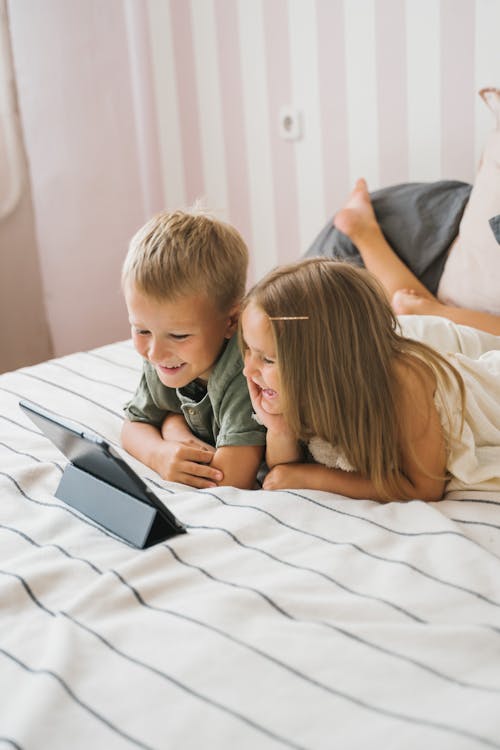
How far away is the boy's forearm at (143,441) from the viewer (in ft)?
4.84

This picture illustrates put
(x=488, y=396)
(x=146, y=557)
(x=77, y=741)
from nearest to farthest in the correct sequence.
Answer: (x=77, y=741)
(x=146, y=557)
(x=488, y=396)

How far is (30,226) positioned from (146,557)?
1.87 metres

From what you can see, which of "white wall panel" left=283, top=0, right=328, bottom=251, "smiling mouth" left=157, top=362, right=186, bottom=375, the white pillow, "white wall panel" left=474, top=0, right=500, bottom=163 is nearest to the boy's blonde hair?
"smiling mouth" left=157, top=362, right=186, bottom=375

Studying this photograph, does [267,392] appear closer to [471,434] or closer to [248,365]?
[248,365]

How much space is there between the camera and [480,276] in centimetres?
181

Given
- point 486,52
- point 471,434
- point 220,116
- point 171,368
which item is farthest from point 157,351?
point 220,116

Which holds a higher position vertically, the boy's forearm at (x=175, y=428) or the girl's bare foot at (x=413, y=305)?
the girl's bare foot at (x=413, y=305)

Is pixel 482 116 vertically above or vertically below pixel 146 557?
above

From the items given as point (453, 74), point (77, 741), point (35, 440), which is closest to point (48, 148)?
point (453, 74)

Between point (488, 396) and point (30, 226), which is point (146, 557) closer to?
point (488, 396)

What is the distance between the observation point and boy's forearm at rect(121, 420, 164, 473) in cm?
148

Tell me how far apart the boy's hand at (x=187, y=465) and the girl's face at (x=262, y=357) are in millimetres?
161

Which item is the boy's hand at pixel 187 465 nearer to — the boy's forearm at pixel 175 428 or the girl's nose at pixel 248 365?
the boy's forearm at pixel 175 428

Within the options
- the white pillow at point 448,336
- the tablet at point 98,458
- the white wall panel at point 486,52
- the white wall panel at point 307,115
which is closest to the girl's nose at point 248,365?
the tablet at point 98,458
